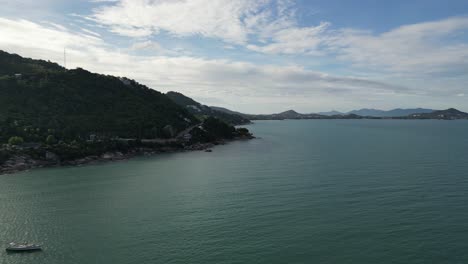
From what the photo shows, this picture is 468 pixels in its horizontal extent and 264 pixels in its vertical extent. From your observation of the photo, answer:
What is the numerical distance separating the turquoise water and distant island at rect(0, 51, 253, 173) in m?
19.3

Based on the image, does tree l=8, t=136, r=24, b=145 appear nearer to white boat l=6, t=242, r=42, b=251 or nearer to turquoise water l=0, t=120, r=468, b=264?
turquoise water l=0, t=120, r=468, b=264

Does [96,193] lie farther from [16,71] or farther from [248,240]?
[16,71]

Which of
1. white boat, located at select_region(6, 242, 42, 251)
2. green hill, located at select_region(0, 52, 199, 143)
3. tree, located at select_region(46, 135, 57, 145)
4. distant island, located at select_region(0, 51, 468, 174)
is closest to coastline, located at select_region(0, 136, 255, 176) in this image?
distant island, located at select_region(0, 51, 468, 174)

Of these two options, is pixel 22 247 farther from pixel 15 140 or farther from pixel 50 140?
pixel 50 140

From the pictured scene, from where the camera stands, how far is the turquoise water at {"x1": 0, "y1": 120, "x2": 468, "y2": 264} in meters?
38.8

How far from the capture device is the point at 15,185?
74375mm

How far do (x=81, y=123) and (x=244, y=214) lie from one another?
114187 millimetres

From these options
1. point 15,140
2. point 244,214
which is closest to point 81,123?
point 15,140

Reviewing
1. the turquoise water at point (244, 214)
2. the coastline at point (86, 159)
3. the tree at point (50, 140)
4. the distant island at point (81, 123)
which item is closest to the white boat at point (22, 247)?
the turquoise water at point (244, 214)

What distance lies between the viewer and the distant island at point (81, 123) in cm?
10731

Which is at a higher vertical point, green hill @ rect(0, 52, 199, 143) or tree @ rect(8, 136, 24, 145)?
green hill @ rect(0, 52, 199, 143)

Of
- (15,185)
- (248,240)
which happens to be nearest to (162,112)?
(15,185)

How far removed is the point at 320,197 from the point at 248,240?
76.2ft

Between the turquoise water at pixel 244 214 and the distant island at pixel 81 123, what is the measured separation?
19.3 metres
